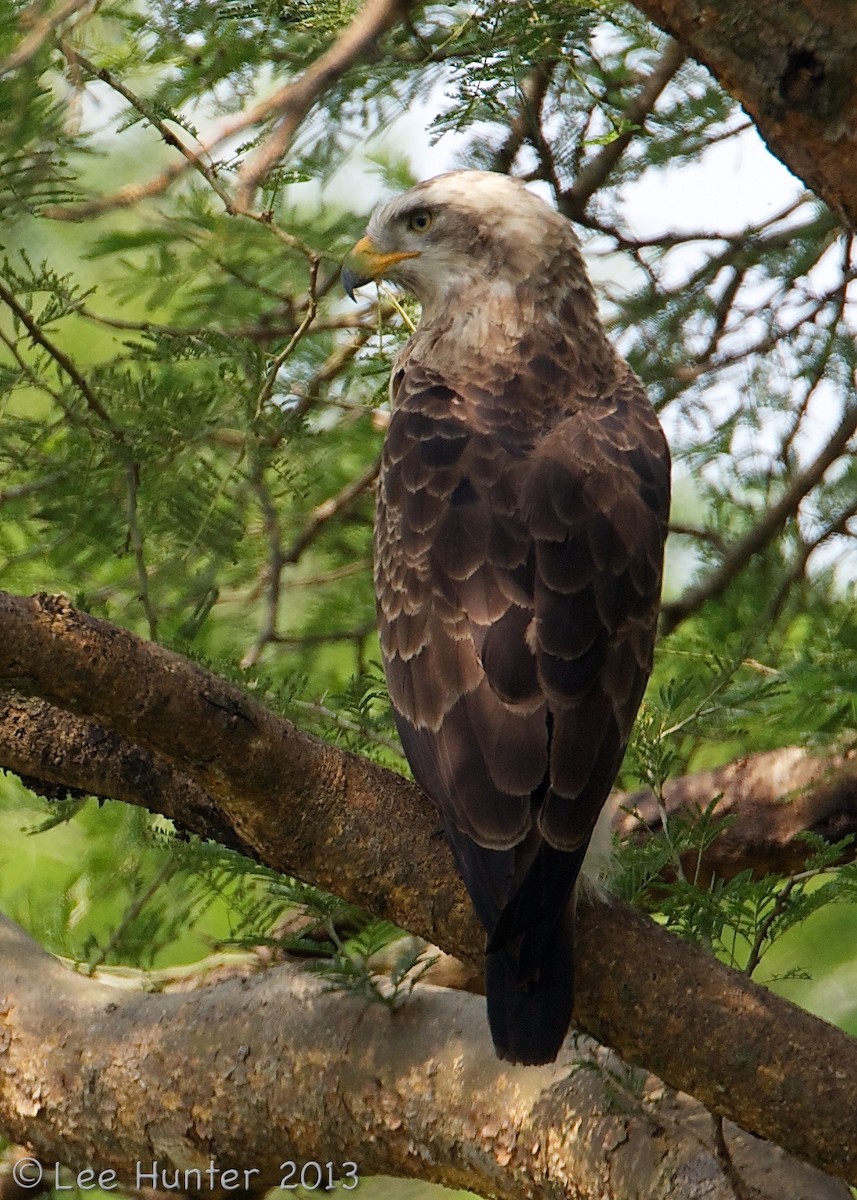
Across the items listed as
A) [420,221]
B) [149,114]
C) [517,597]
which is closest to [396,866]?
[517,597]

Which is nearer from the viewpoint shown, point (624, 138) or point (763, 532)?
point (763, 532)

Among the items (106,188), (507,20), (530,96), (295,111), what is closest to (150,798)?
(295,111)

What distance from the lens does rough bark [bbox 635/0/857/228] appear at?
10.2ft

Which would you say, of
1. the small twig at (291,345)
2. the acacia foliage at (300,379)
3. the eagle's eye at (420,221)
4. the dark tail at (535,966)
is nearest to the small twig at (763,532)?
the acacia foliage at (300,379)

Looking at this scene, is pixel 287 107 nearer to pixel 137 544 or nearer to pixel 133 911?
pixel 137 544

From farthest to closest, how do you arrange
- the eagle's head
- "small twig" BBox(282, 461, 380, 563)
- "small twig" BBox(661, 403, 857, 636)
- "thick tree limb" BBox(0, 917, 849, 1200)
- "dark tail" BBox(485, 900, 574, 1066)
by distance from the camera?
"small twig" BBox(282, 461, 380, 563) < "small twig" BBox(661, 403, 857, 636) < the eagle's head < "thick tree limb" BBox(0, 917, 849, 1200) < "dark tail" BBox(485, 900, 574, 1066)

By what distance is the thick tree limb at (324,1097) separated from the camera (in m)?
3.10

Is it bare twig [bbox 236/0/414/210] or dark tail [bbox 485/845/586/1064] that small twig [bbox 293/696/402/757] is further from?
bare twig [bbox 236/0/414/210]

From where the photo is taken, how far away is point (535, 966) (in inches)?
113

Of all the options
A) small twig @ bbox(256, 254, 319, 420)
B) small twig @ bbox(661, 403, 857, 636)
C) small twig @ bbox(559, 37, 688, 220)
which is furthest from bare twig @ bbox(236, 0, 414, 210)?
small twig @ bbox(661, 403, 857, 636)

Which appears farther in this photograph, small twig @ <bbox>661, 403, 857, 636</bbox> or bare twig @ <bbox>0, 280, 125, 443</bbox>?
small twig @ <bbox>661, 403, 857, 636</bbox>

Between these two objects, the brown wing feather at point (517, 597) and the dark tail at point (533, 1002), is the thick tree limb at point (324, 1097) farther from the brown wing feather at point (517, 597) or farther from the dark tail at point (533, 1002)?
the brown wing feather at point (517, 597)

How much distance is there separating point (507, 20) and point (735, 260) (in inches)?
52.5

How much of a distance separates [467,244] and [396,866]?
2.02m
